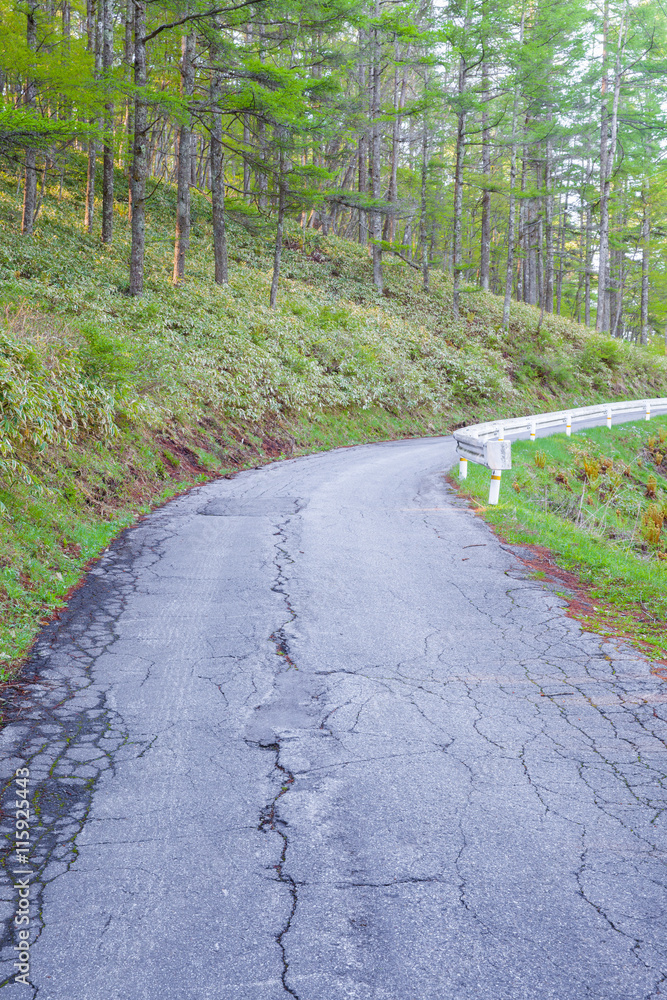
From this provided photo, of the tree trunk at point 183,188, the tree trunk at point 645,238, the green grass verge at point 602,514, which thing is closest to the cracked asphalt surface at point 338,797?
the green grass verge at point 602,514

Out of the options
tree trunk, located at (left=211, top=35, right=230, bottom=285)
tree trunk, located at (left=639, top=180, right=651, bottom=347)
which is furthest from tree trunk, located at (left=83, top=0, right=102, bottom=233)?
tree trunk, located at (left=639, top=180, right=651, bottom=347)

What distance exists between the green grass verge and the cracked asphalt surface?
0.64 m

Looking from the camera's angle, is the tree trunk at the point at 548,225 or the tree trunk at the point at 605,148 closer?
the tree trunk at the point at 605,148

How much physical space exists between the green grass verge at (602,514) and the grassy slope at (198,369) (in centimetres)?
523

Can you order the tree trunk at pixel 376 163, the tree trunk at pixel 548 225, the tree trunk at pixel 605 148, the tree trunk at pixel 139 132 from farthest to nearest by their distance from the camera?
the tree trunk at pixel 548 225, the tree trunk at pixel 605 148, the tree trunk at pixel 376 163, the tree trunk at pixel 139 132

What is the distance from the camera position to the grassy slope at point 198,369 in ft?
23.6

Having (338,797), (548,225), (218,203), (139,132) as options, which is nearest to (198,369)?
(139,132)

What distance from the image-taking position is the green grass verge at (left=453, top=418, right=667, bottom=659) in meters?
5.77

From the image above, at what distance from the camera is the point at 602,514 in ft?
41.9

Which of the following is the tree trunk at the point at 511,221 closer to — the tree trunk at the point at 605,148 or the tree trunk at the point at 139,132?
the tree trunk at the point at 605,148

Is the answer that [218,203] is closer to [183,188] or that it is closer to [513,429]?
[183,188]

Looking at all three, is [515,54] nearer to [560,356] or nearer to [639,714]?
[560,356]

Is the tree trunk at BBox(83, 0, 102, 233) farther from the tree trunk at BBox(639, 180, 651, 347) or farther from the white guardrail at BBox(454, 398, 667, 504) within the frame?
the tree trunk at BBox(639, 180, 651, 347)

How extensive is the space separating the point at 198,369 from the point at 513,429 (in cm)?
864
